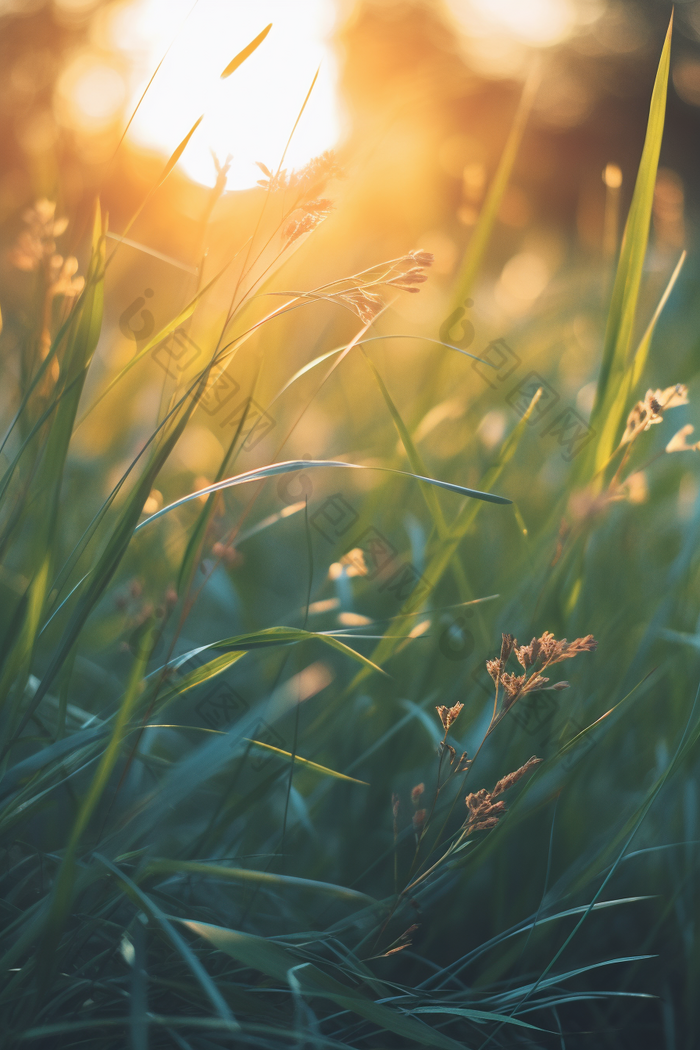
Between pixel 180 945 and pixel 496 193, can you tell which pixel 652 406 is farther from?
pixel 180 945

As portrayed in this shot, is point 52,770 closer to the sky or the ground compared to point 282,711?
closer to the sky

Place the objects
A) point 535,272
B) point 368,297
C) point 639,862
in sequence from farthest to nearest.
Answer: point 535,272
point 639,862
point 368,297

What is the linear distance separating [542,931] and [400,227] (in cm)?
232

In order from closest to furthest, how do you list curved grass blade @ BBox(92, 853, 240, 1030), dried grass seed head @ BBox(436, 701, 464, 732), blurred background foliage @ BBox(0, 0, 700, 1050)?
curved grass blade @ BBox(92, 853, 240, 1030)
dried grass seed head @ BBox(436, 701, 464, 732)
blurred background foliage @ BBox(0, 0, 700, 1050)

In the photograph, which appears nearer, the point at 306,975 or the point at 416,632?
the point at 306,975

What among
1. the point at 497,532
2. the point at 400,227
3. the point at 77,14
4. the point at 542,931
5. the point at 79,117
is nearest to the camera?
the point at 542,931

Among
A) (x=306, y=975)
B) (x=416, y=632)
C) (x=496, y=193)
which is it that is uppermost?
(x=496, y=193)

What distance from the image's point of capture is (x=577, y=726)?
0.57 metres

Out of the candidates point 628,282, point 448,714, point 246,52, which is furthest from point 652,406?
point 246,52

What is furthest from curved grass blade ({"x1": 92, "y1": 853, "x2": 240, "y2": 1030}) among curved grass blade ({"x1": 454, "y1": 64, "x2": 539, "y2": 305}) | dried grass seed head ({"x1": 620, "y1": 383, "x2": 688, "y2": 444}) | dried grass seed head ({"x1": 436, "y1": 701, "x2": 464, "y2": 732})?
curved grass blade ({"x1": 454, "y1": 64, "x2": 539, "y2": 305})

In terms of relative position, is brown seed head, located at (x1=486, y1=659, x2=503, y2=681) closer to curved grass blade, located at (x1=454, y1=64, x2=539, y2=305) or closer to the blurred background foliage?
the blurred background foliage

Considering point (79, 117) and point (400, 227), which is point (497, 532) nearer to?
point (79, 117)

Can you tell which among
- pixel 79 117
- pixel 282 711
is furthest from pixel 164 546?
pixel 79 117

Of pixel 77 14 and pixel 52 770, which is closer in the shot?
pixel 52 770
